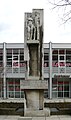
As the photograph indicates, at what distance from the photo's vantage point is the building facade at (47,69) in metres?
44.0

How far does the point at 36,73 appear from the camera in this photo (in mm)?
15180

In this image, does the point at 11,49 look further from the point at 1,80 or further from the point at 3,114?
the point at 3,114

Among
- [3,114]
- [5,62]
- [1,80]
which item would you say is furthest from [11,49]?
[3,114]

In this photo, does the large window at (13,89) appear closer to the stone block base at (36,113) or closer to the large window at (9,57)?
the large window at (9,57)

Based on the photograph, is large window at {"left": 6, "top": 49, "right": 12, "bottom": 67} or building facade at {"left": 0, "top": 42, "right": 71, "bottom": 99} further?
large window at {"left": 6, "top": 49, "right": 12, "bottom": 67}

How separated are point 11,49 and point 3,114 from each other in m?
30.6

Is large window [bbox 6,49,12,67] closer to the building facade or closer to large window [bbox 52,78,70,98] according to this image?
the building facade

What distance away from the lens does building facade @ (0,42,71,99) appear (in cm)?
4400

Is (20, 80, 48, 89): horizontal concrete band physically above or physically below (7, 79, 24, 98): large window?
above

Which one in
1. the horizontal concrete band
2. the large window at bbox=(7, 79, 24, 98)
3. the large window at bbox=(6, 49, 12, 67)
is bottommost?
the large window at bbox=(7, 79, 24, 98)

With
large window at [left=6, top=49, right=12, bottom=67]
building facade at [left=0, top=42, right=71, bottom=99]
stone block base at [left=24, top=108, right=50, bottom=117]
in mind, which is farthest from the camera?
large window at [left=6, top=49, right=12, bottom=67]

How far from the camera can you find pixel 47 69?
4431 cm

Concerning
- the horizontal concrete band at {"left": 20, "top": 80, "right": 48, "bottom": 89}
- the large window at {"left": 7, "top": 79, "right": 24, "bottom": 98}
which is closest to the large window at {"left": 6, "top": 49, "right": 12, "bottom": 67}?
→ the large window at {"left": 7, "top": 79, "right": 24, "bottom": 98}

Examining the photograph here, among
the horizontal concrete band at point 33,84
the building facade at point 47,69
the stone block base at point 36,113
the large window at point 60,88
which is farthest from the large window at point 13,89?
the horizontal concrete band at point 33,84
